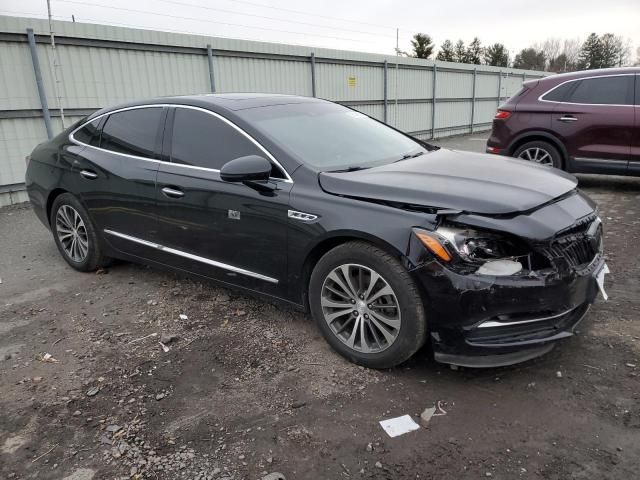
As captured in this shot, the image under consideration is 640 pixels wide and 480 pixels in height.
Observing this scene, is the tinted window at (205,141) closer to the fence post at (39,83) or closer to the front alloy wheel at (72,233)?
the front alloy wheel at (72,233)

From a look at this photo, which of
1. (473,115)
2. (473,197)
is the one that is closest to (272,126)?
(473,197)

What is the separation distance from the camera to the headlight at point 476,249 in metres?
2.57

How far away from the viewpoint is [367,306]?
114 inches

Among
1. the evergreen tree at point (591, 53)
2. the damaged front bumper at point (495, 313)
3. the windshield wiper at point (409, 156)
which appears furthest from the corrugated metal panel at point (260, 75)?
the evergreen tree at point (591, 53)

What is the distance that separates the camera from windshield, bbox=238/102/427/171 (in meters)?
3.39

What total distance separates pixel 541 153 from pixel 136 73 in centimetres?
709

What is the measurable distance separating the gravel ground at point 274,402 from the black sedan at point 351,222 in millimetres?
Answer: 269

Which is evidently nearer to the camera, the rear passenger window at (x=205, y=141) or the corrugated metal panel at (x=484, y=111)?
the rear passenger window at (x=205, y=141)

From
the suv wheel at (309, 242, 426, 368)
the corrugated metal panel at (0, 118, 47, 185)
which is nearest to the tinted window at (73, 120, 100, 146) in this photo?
the suv wheel at (309, 242, 426, 368)

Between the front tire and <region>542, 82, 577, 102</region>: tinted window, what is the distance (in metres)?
6.52

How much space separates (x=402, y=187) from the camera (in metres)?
2.86

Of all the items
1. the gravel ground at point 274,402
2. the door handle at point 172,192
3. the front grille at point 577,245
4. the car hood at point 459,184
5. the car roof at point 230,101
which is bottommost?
→ the gravel ground at point 274,402

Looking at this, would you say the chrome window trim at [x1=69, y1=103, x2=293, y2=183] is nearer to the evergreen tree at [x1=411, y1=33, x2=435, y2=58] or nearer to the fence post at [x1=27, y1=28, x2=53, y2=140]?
the fence post at [x1=27, y1=28, x2=53, y2=140]

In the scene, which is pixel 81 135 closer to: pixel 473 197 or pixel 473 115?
pixel 473 197
